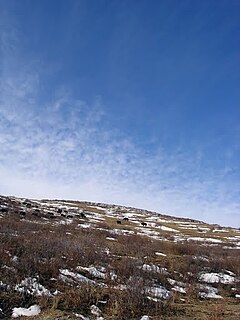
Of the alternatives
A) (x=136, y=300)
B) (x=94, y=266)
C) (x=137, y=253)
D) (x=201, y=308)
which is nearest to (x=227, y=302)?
(x=201, y=308)

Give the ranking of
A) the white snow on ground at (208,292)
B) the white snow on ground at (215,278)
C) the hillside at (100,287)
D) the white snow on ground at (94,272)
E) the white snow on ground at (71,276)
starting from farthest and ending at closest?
the white snow on ground at (215,278)
the white snow on ground at (94,272)
the white snow on ground at (208,292)
the white snow on ground at (71,276)
the hillside at (100,287)

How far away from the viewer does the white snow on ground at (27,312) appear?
372 inches

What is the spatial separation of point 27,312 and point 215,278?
12.1 m

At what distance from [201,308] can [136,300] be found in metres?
2.91

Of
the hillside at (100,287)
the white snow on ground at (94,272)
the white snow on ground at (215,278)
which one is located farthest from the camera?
the white snow on ground at (215,278)

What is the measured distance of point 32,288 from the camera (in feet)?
37.0

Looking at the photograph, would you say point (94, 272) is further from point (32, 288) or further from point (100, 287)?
point (32, 288)

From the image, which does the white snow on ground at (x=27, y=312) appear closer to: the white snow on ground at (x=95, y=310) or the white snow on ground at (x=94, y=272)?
the white snow on ground at (x=95, y=310)

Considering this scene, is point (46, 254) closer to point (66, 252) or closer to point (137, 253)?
point (66, 252)

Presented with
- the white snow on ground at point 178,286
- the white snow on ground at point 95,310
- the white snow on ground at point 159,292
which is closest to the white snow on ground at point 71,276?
the white snow on ground at point 159,292

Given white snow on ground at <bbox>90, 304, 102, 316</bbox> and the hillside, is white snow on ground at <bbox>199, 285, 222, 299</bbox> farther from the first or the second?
white snow on ground at <bbox>90, 304, 102, 316</bbox>

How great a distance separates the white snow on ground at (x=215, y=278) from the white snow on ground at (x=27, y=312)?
1082 cm

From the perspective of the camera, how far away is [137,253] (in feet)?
80.6

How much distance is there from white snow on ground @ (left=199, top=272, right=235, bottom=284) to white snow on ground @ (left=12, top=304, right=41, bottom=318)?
426 inches
